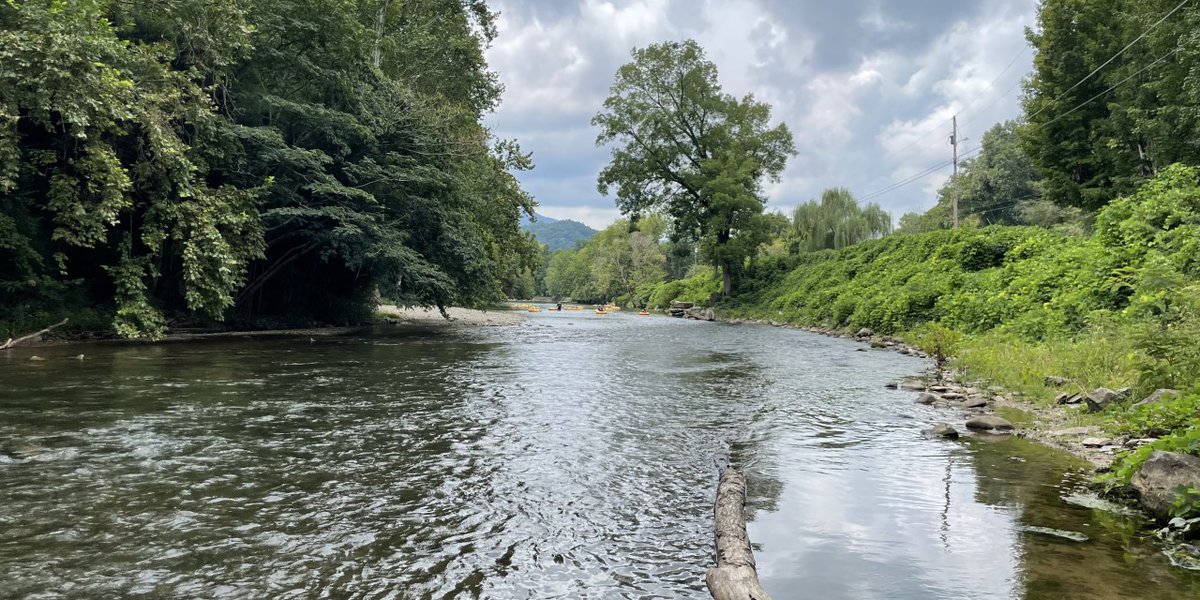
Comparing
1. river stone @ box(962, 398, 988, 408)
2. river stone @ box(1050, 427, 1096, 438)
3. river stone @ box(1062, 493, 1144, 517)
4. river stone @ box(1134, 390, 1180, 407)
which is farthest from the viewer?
river stone @ box(962, 398, 988, 408)

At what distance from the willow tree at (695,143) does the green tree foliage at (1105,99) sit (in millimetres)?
17797

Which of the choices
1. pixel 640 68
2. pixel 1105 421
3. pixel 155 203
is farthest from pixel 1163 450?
pixel 640 68

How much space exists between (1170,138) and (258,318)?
3530cm

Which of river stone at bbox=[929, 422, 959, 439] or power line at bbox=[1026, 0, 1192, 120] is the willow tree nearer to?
power line at bbox=[1026, 0, 1192, 120]

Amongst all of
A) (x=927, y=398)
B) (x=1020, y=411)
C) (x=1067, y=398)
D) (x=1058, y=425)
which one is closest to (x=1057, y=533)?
(x=1058, y=425)

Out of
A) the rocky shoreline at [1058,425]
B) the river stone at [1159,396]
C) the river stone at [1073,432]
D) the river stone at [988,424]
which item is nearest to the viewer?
the rocky shoreline at [1058,425]

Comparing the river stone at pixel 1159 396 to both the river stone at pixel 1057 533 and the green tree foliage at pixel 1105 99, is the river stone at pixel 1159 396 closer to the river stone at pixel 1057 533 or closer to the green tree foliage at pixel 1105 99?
the river stone at pixel 1057 533

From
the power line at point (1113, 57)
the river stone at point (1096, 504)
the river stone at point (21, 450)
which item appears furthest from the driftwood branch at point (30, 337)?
the power line at point (1113, 57)

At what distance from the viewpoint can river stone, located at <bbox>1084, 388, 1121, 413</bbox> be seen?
9277 mm

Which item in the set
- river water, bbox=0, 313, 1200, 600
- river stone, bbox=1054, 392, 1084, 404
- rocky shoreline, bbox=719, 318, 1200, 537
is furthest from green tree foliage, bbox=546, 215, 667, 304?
river water, bbox=0, 313, 1200, 600

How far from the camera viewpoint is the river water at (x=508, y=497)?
4.69 metres

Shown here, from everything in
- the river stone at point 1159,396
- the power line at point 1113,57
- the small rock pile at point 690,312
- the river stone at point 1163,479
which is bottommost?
the river stone at point 1163,479

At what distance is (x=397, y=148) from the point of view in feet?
88.9

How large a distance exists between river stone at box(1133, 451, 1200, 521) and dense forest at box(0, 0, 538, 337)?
19288 mm
